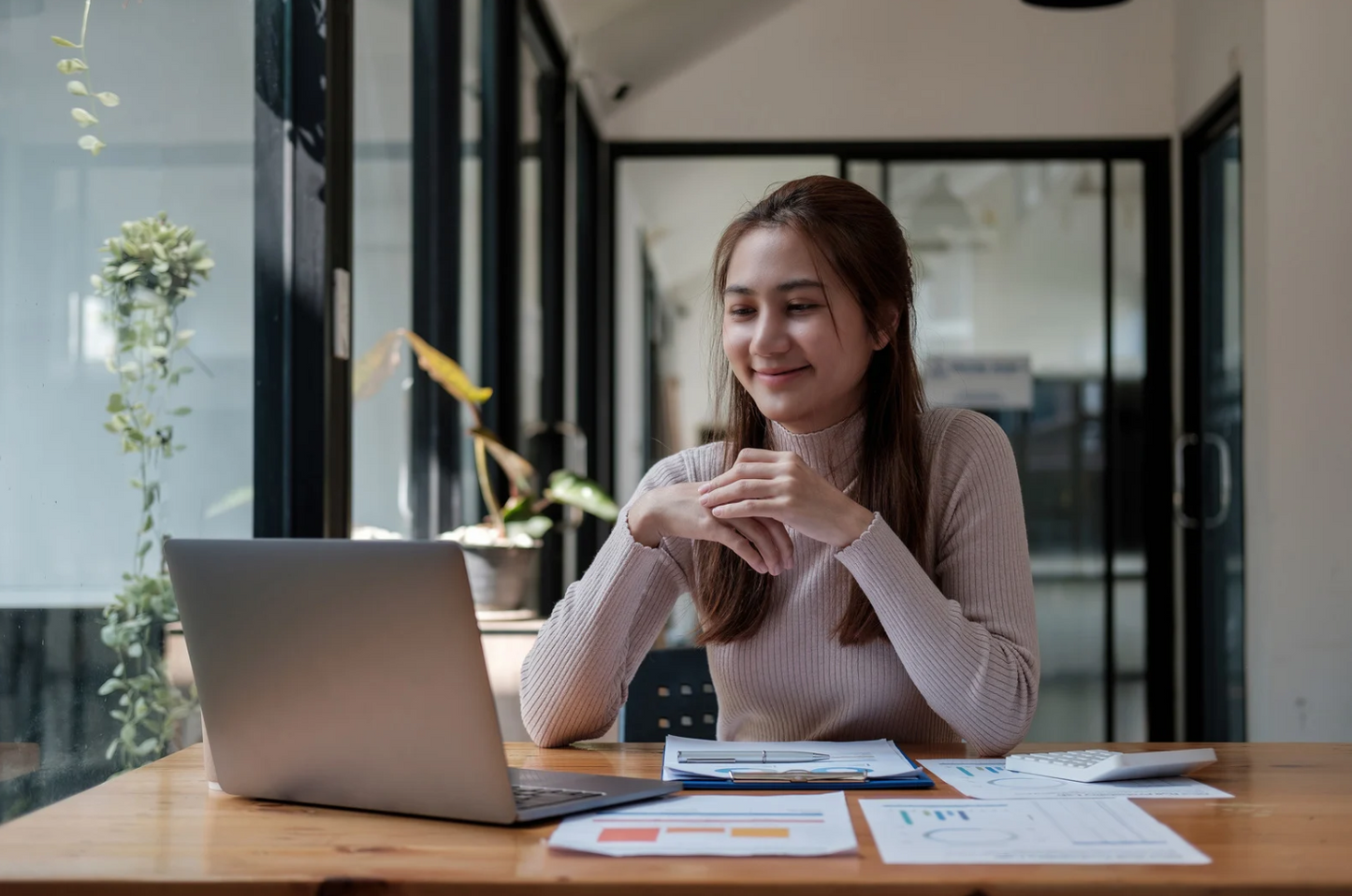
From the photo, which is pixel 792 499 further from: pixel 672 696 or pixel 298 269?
pixel 298 269

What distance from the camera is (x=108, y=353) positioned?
4.73ft

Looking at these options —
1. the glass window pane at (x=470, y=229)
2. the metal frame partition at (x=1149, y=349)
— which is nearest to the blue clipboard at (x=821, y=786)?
the glass window pane at (x=470, y=229)

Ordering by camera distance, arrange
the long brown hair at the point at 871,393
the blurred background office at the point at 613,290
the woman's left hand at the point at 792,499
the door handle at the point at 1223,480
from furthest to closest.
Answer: the door handle at the point at 1223,480, the long brown hair at the point at 871,393, the blurred background office at the point at 613,290, the woman's left hand at the point at 792,499

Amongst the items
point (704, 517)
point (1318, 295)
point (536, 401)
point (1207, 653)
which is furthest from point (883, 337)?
point (1207, 653)

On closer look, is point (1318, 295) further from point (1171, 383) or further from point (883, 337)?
point (883, 337)

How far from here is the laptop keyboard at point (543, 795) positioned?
1.01 metres

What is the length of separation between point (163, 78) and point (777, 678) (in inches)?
40.8

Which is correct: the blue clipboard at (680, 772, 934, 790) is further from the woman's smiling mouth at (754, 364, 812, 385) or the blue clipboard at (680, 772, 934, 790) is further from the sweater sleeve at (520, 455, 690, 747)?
the woman's smiling mouth at (754, 364, 812, 385)

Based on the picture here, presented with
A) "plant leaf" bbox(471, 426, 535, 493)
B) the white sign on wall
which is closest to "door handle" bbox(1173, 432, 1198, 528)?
the white sign on wall

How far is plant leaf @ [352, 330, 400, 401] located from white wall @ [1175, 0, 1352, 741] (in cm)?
221

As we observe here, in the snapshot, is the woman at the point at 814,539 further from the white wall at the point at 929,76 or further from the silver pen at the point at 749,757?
the white wall at the point at 929,76

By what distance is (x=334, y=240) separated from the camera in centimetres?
194

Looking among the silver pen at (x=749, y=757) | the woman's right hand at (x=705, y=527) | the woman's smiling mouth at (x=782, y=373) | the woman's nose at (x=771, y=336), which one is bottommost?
the silver pen at (x=749, y=757)

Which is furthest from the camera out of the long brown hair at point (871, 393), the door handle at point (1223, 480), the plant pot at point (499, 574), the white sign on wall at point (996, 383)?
the white sign on wall at point (996, 383)
